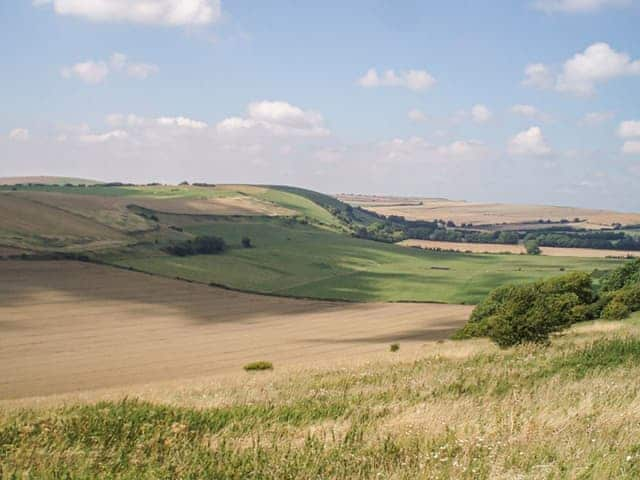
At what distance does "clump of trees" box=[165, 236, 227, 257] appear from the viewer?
114 meters

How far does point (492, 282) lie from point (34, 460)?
4275 inches

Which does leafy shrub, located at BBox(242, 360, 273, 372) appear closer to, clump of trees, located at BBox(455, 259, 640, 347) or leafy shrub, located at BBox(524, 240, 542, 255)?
clump of trees, located at BBox(455, 259, 640, 347)

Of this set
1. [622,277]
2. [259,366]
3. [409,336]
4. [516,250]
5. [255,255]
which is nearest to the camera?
[259,366]

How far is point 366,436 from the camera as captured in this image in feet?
28.6

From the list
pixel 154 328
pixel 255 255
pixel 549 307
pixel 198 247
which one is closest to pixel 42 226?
pixel 198 247

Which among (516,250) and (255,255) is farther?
(516,250)

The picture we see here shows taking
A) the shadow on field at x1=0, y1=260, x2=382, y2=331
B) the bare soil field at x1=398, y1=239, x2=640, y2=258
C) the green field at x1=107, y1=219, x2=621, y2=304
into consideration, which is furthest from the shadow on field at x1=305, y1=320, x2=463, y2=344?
the bare soil field at x1=398, y1=239, x2=640, y2=258

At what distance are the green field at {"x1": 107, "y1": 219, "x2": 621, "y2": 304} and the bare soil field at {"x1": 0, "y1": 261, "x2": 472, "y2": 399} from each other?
8.07m

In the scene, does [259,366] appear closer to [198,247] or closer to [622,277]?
[622,277]

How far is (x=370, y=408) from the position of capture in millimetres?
11133

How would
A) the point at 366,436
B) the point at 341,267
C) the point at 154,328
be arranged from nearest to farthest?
the point at 366,436, the point at 154,328, the point at 341,267

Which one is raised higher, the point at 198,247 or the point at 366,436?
the point at 366,436

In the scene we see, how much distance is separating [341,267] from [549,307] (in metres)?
97.1

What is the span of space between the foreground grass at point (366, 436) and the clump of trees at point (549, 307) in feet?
60.5
